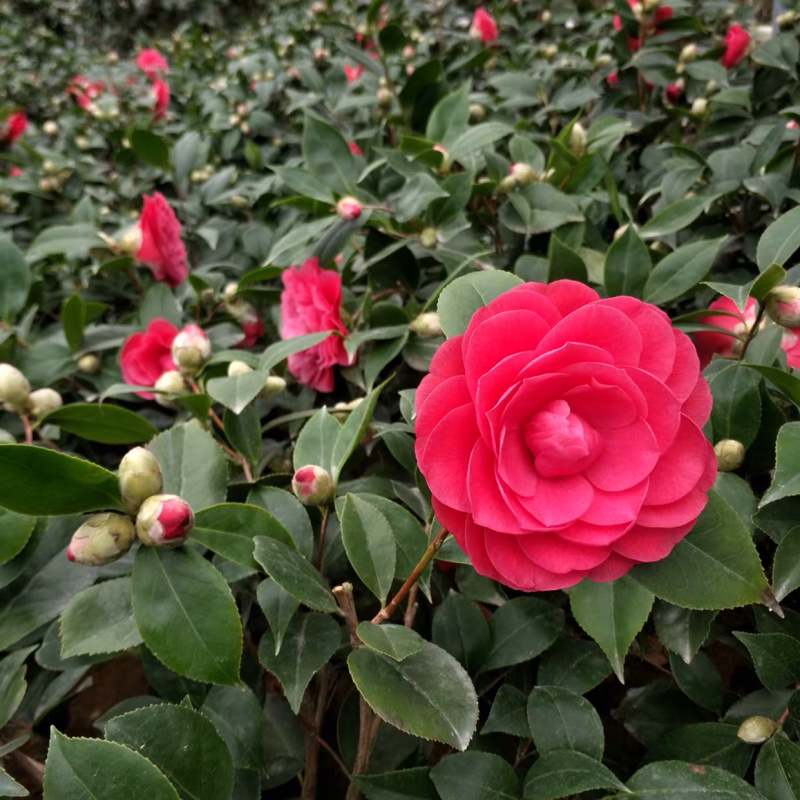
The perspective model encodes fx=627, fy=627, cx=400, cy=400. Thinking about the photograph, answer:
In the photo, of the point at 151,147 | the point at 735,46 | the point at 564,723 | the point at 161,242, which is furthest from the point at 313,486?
the point at 735,46

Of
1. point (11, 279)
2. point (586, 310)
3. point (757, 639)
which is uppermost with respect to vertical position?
point (586, 310)

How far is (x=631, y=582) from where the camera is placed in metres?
0.45

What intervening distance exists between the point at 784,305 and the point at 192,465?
522 mm

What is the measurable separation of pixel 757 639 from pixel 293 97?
1444 millimetres

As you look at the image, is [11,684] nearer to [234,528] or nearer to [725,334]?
[234,528]

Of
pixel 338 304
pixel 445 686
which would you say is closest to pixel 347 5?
pixel 338 304

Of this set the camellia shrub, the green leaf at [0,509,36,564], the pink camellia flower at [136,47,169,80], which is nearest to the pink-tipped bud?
the camellia shrub

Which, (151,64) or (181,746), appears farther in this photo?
(151,64)

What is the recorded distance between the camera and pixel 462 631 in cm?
59

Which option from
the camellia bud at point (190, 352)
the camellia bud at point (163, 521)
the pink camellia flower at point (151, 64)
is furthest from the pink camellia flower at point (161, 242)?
the pink camellia flower at point (151, 64)

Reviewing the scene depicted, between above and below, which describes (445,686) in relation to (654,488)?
below

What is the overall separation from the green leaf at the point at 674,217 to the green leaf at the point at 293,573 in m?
0.55

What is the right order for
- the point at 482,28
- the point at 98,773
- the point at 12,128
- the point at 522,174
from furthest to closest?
the point at 12,128, the point at 482,28, the point at 522,174, the point at 98,773

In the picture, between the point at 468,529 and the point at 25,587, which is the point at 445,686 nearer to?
the point at 468,529
